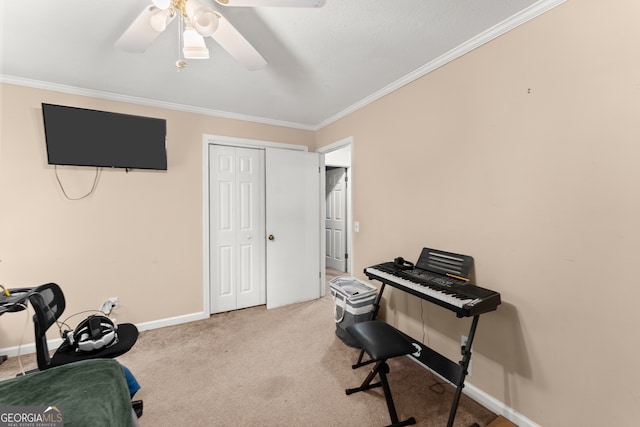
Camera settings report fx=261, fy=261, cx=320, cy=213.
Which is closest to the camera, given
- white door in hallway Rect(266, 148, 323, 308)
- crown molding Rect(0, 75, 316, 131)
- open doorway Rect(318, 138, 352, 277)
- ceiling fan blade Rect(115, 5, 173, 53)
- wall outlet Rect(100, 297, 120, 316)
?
ceiling fan blade Rect(115, 5, 173, 53)

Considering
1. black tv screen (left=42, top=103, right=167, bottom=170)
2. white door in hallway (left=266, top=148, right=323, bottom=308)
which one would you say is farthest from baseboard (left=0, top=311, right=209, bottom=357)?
black tv screen (left=42, top=103, right=167, bottom=170)

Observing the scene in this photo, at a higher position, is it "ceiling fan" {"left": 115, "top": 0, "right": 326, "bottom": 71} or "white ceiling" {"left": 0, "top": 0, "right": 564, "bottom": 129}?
"white ceiling" {"left": 0, "top": 0, "right": 564, "bottom": 129}

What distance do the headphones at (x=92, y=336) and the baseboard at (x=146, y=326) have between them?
114 cm

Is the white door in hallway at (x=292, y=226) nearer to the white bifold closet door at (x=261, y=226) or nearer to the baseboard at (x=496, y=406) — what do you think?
the white bifold closet door at (x=261, y=226)

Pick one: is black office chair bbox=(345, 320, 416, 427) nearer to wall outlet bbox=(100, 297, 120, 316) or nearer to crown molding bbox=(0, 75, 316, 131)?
wall outlet bbox=(100, 297, 120, 316)

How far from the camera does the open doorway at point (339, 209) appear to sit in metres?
4.89

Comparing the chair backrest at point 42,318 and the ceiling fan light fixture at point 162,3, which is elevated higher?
the ceiling fan light fixture at point 162,3

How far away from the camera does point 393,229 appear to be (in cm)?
250

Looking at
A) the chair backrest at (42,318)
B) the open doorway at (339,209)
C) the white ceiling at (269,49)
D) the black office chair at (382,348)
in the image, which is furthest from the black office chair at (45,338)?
the open doorway at (339,209)

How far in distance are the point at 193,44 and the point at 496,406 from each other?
9.11 feet

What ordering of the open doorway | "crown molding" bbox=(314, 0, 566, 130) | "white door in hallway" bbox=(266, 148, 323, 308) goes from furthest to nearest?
the open doorway, "white door in hallway" bbox=(266, 148, 323, 308), "crown molding" bbox=(314, 0, 566, 130)

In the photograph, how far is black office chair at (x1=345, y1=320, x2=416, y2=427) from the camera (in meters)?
1.56

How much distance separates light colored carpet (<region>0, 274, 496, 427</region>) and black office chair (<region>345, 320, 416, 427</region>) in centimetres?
10

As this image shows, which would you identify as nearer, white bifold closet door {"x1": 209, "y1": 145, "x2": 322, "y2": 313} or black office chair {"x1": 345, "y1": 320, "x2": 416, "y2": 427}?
black office chair {"x1": 345, "y1": 320, "x2": 416, "y2": 427}
